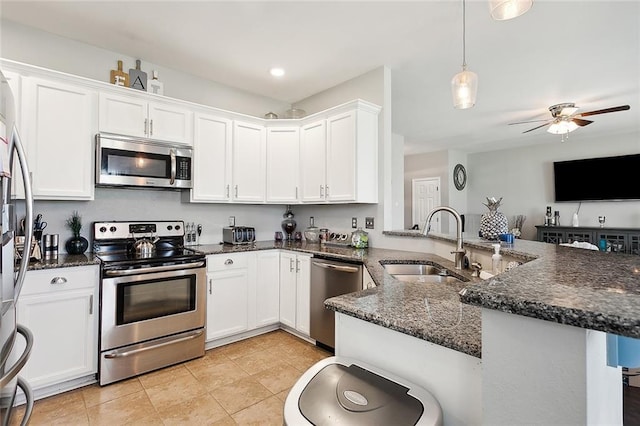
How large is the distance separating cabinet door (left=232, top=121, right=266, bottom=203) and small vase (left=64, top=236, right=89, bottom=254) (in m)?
1.35

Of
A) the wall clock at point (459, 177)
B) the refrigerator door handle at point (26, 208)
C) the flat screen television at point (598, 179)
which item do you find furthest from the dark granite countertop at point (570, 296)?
the wall clock at point (459, 177)

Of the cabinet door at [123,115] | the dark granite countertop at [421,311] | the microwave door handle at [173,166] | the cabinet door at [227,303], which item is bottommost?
the cabinet door at [227,303]

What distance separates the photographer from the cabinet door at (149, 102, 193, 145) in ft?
9.18

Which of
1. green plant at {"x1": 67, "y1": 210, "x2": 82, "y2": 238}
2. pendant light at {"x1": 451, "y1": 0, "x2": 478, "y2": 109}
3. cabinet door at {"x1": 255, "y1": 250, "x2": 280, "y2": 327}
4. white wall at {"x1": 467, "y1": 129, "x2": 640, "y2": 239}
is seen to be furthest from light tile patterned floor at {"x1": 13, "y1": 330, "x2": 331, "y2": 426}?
white wall at {"x1": 467, "y1": 129, "x2": 640, "y2": 239}

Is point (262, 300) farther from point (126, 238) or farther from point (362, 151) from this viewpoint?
point (362, 151)

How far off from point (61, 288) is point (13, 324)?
1.20 metres

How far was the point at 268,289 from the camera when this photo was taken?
3.18m

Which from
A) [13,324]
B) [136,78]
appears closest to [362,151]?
[136,78]

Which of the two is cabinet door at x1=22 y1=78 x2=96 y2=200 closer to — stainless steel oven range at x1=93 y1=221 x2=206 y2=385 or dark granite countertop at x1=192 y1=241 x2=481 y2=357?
stainless steel oven range at x1=93 y1=221 x2=206 y2=385

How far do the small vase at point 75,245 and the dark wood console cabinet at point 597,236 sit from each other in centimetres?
725

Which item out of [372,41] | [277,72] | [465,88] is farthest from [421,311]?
[277,72]

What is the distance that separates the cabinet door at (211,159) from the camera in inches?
120

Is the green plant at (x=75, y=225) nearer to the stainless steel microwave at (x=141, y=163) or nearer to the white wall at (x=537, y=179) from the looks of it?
the stainless steel microwave at (x=141, y=163)

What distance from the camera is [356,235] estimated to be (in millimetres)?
3191
